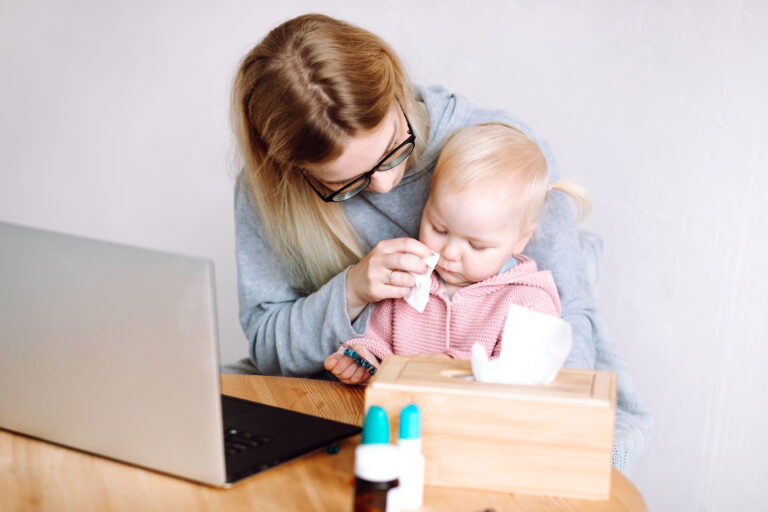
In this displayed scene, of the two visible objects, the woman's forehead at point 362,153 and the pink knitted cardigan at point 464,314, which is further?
the pink knitted cardigan at point 464,314

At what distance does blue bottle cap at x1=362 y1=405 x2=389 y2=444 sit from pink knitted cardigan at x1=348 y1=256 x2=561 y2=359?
664 mm

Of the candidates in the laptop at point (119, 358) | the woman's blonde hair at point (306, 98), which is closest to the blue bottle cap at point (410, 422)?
the laptop at point (119, 358)

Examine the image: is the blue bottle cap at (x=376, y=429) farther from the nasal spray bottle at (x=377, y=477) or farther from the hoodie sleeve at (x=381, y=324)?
the hoodie sleeve at (x=381, y=324)

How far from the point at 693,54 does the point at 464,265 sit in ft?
3.13

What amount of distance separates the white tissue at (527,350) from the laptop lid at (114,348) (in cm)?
37

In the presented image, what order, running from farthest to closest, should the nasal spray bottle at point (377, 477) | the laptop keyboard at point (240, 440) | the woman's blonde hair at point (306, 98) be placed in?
the woman's blonde hair at point (306, 98)
the laptop keyboard at point (240, 440)
the nasal spray bottle at point (377, 477)

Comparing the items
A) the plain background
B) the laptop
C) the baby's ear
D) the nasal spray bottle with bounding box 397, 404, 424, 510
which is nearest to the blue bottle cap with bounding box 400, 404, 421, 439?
the nasal spray bottle with bounding box 397, 404, 424, 510

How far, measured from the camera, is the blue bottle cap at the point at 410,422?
0.96m

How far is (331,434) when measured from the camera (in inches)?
46.4

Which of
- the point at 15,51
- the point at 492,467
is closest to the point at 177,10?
the point at 15,51

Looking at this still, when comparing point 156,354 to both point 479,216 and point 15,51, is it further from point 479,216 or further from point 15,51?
point 15,51

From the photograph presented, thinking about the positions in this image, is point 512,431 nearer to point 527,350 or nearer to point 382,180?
point 527,350

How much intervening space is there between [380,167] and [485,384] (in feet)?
2.19

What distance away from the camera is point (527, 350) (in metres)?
1.04
